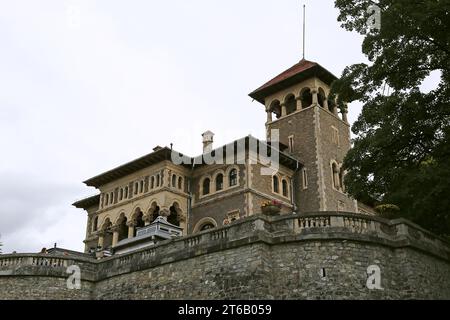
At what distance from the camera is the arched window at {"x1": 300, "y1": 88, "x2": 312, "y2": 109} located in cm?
4028

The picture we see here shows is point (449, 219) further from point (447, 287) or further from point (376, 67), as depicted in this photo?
point (376, 67)

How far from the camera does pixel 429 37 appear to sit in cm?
1905

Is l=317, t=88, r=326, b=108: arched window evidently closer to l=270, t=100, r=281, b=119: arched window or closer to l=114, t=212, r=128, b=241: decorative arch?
l=270, t=100, r=281, b=119: arched window

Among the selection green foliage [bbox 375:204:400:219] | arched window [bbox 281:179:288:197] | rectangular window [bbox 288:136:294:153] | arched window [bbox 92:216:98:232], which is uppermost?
rectangular window [bbox 288:136:294:153]

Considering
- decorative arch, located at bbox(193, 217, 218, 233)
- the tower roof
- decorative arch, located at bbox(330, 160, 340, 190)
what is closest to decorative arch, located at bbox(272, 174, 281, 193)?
decorative arch, located at bbox(330, 160, 340, 190)

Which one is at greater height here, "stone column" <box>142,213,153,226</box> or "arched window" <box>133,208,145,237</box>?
"arched window" <box>133,208,145,237</box>

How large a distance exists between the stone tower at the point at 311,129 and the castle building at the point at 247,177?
0.22 ft

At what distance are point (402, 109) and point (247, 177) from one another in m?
16.1

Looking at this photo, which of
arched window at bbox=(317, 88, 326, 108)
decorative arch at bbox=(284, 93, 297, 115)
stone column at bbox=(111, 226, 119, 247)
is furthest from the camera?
decorative arch at bbox=(284, 93, 297, 115)

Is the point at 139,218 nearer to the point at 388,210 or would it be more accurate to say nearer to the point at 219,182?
the point at 219,182

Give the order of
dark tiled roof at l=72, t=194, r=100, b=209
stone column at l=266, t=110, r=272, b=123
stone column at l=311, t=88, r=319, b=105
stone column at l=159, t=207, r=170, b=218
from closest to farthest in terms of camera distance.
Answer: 1. stone column at l=159, t=207, r=170, b=218
2. stone column at l=311, t=88, r=319, b=105
3. stone column at l=266, t=110, r=272, b=123
4. dark tiled roof at l=72, t=194, r=100, b=209
